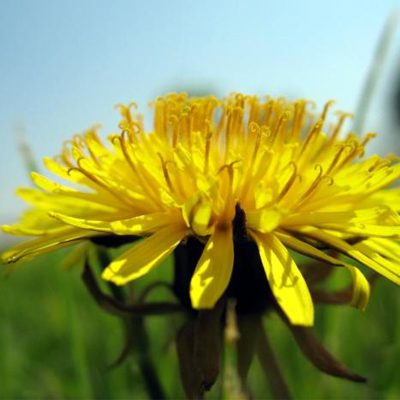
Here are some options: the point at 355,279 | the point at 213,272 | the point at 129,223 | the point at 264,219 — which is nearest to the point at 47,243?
the point at 129,223

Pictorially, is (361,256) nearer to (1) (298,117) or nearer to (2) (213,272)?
(2) (213,272)

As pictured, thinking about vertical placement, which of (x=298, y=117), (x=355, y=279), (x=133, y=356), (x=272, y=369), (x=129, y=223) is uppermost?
(x=298, y=117)

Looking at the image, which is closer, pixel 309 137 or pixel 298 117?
pixel 309 137

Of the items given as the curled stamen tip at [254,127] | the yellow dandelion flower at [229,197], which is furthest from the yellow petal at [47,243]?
the curled stamen tip at [254,127]

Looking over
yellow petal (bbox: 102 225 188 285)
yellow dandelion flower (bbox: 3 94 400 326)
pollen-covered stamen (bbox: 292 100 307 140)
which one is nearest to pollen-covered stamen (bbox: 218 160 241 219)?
yellow dandelion flower (bbox: 3 94 400 326)

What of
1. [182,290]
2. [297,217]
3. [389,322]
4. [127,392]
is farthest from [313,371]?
[297,217]

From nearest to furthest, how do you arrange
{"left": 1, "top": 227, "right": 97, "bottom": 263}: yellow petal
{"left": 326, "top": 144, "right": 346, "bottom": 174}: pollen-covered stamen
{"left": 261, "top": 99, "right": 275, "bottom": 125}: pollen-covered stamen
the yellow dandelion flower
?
the yellow dandelion flower
{"left": 1, "top": 227, "right": 97, "bottom": 263}: yellow petal
{"left": 326, "top": 144, "right": 346, "bottom": 174}: pollen-covered stamen
{"left": 261, "top": 99, "right": 275, "bottom": 125}: pollen-covered stamen

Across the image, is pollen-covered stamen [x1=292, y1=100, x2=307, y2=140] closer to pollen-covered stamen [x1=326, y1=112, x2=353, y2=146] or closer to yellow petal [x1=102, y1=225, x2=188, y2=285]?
pollen-covered stamen [x1=326, y1=112, x2=353, y2=146]
